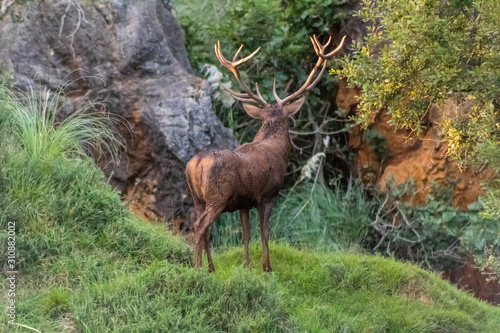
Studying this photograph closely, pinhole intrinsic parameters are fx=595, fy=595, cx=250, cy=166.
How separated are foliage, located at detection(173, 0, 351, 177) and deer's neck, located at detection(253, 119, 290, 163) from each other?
2966 millimetres

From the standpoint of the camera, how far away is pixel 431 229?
8.94 m

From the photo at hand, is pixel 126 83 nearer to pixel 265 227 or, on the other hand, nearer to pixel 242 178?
pixel 242 178

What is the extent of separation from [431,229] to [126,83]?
4965 mm

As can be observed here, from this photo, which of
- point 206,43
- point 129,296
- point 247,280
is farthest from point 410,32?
point 206,43

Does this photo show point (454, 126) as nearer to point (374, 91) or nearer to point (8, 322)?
point (374, 91)

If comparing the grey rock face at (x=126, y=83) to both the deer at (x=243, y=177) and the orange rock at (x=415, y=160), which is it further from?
the orange rock at (x=415, y=160)

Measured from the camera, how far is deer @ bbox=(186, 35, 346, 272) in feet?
18.5

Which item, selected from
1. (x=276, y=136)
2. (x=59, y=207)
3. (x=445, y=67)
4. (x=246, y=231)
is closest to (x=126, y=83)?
(x=59, y=207)

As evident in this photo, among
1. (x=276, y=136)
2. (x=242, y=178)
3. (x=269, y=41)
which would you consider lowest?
(x=242, y=178)

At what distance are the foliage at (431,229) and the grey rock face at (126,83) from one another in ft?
9.88

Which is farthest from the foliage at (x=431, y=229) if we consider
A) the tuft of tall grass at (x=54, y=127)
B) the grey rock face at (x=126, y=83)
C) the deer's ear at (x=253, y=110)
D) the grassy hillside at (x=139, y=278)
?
the tuft of tall grass at (x=54, y=127)

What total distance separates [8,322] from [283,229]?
5.19 metres

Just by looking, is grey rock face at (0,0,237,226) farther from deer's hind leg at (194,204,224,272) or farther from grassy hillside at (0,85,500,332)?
deer's hind leg at (194,204,224,272)

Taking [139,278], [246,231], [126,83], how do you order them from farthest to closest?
[126,83] < [246,231] < [139,278]
